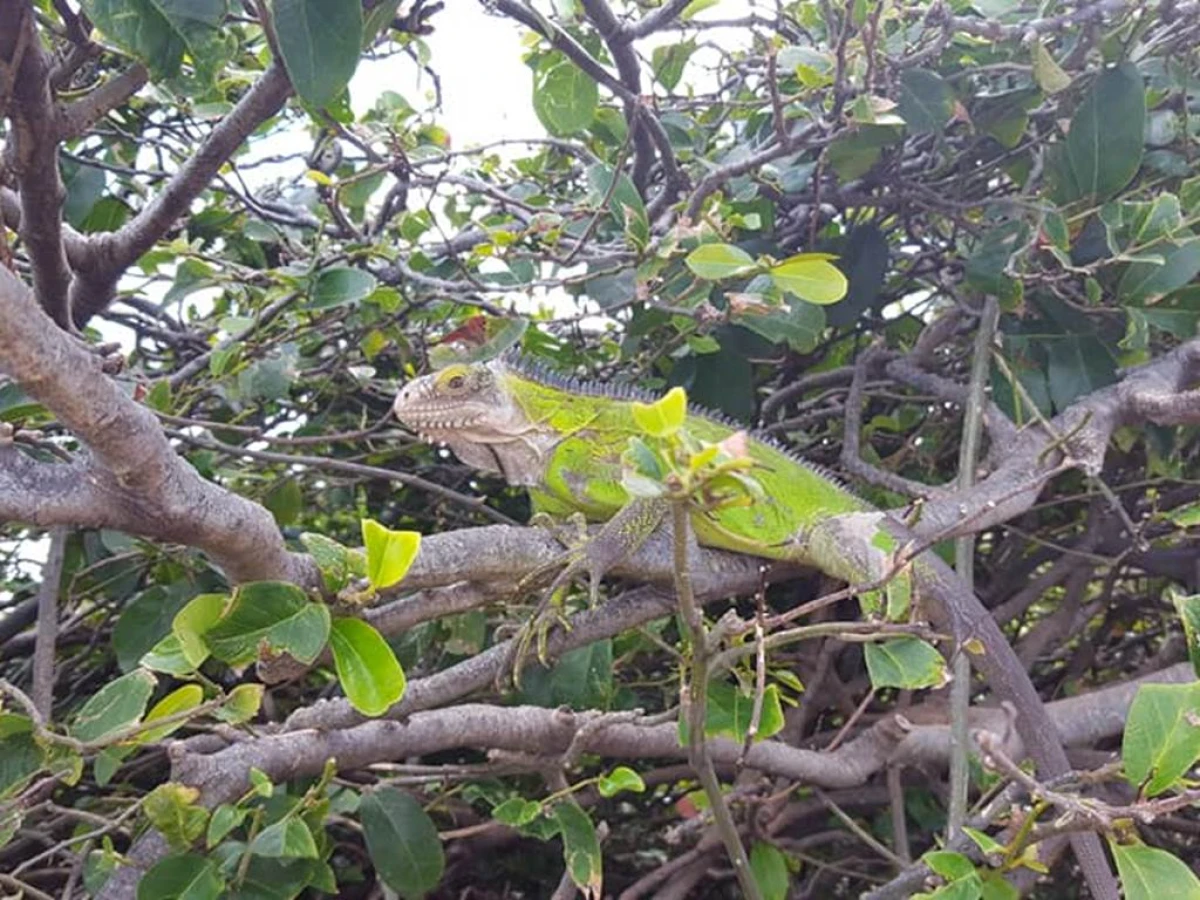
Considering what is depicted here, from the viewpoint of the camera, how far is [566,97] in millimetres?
1975

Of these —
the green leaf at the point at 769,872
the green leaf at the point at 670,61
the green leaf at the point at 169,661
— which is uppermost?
the green leaf at the point at 670,61

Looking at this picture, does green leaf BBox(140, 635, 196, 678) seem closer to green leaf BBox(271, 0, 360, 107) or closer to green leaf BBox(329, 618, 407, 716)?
green leaf BBox(329, 618, 407, 716)

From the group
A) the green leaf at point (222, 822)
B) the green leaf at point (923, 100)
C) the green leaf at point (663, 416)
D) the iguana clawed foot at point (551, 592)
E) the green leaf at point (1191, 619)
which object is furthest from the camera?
the green leaf at point (923, 100)

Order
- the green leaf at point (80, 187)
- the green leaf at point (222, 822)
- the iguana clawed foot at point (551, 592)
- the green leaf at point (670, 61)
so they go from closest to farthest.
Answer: the green leaf at point (222, 822), the iguana clawed foot at point (551, 592), the green leaf at point (80, 187), the green leaf at point (670, 61)

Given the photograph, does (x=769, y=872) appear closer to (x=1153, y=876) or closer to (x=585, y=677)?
(x=585, y=677)

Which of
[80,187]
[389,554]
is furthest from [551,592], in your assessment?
[80,187]

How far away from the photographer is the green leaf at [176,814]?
4.21 feet

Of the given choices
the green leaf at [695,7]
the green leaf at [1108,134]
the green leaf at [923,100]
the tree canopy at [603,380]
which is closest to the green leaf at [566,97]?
the tree canopy at [603,380]

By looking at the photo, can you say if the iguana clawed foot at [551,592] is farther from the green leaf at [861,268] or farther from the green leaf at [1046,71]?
the green leaf at [1046,71]

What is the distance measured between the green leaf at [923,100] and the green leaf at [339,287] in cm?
99

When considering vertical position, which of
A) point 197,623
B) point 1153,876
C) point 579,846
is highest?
point 197,623

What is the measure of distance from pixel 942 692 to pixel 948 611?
556 millimetres

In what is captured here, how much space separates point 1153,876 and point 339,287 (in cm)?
148

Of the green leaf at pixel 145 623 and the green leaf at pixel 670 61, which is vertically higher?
the green leaf at pixel 670 61
